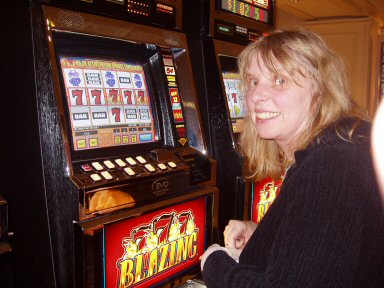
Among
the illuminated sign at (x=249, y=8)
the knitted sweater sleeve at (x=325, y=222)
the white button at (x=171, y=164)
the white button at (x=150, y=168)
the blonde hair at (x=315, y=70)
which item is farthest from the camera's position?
the illuminated sign at (x=249, y=8)

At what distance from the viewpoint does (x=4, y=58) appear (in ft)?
4.56

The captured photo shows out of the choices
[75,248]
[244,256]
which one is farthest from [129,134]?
→ [244,256]

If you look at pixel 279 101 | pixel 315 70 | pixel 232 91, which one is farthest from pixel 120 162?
pixel 232 91

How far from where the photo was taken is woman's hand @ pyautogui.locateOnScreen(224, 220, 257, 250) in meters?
1.48

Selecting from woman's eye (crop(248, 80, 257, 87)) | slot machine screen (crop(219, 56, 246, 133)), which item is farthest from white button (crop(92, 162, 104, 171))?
slot machine screen (crop(219, 56, 246, 133))

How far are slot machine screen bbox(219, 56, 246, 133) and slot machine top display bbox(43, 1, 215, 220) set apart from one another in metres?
0.45

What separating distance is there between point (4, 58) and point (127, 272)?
87 cm

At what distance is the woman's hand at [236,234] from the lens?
1478 millimetres

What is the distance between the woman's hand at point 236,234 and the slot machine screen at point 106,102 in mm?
547

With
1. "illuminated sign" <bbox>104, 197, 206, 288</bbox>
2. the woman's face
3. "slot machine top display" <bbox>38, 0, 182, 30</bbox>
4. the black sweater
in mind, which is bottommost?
"illuminated sign" <bbox>104, 197, 206, 288</bbox>

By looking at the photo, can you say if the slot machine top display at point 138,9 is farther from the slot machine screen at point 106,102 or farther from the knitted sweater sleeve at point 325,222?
the knitted sweater sleeve at point 325,222

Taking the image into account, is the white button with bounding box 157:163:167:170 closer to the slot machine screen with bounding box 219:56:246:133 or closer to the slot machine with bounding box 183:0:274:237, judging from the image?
the slot machine with bounding box 183:0:274:237

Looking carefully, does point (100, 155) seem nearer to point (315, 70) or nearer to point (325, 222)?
point (315, 70)

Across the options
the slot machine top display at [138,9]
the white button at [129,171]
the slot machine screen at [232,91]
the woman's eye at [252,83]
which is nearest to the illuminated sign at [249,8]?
the slot machine screen at [232,91]
